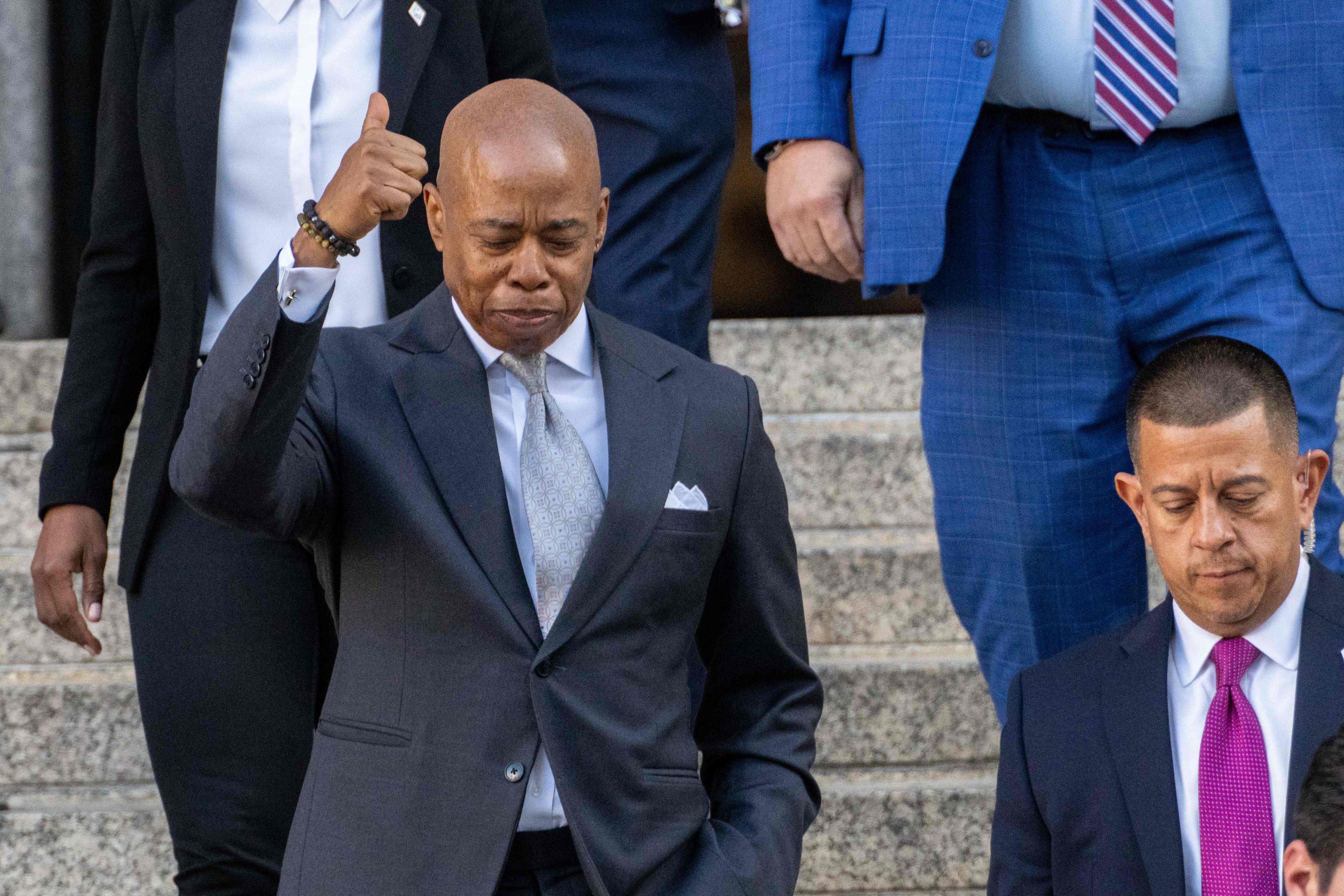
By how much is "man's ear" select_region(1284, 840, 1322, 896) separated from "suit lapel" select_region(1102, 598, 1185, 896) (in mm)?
419

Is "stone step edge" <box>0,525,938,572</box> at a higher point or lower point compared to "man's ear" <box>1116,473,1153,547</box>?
lower

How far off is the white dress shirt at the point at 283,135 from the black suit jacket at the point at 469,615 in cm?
40

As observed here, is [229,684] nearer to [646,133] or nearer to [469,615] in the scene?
[469,615]

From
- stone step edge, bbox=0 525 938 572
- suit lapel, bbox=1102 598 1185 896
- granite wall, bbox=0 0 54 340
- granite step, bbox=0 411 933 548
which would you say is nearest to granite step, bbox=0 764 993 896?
stone step edge, bbox=0 525 938 572

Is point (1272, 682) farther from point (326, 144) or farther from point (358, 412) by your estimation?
point (326, 144)

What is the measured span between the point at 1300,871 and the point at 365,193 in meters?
1.21

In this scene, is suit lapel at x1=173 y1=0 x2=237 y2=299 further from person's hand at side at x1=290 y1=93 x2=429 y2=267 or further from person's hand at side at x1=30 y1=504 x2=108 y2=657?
person's hand at side at x1=290 y1=93 x2=429 y2=267

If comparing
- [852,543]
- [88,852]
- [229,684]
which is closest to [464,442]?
[229,684]

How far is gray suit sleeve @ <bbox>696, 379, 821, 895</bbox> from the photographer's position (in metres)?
2.36

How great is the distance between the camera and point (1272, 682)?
245 centimetres

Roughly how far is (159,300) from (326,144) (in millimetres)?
367

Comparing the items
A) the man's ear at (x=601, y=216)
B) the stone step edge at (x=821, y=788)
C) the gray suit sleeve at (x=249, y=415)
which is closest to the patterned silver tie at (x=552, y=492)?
the man's ear at (x=601, y=216)

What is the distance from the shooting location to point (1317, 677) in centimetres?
240

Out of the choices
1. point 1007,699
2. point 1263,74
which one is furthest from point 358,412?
point 1263,74
